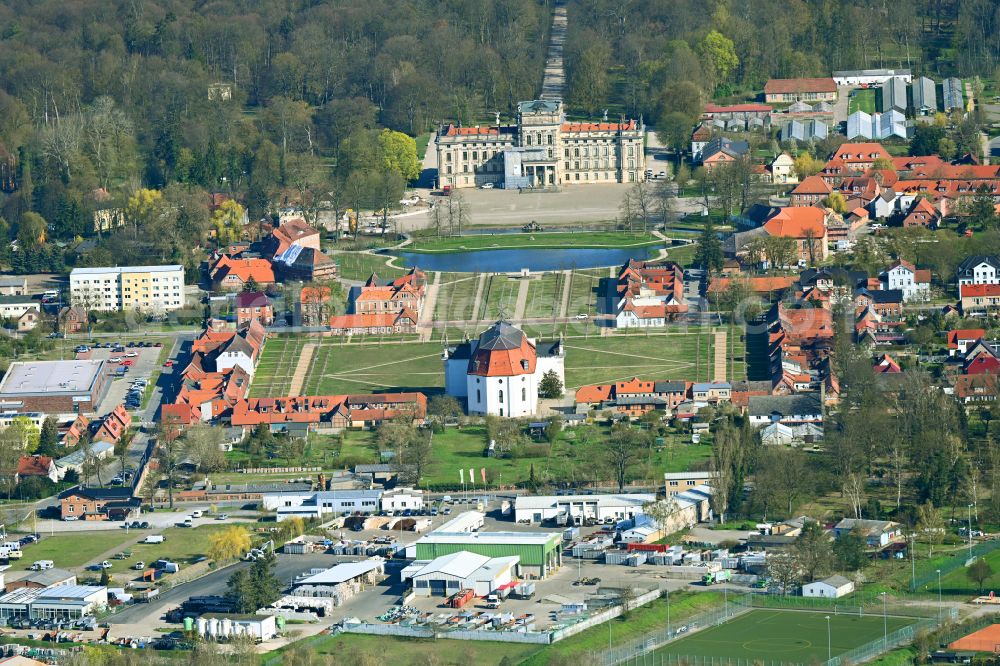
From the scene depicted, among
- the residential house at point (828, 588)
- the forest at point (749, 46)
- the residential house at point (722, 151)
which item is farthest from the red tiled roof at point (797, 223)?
the residential house at point (828, 588)

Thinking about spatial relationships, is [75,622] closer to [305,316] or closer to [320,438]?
[320,438]

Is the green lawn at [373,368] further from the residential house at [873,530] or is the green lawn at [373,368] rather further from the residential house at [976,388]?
the residential house at [873,530]

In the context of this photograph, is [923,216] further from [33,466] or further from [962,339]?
[33,466]

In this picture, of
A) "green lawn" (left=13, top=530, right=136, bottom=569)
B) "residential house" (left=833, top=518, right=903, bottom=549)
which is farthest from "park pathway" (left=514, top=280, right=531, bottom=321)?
"residential house" (left=833, top=518, right=903, bottom=549)

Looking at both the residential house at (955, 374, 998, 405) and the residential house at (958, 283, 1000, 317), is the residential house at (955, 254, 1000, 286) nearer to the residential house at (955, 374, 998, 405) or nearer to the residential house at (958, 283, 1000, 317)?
the residential house at (958, 283, 1000, 317)

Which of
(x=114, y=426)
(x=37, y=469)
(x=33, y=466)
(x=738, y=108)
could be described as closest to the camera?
(x=37, y=469)

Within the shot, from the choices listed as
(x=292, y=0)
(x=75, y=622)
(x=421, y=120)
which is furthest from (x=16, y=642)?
(x=292, y=0)

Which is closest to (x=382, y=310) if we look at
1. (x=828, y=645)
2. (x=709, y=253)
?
(x=709, y=253)
